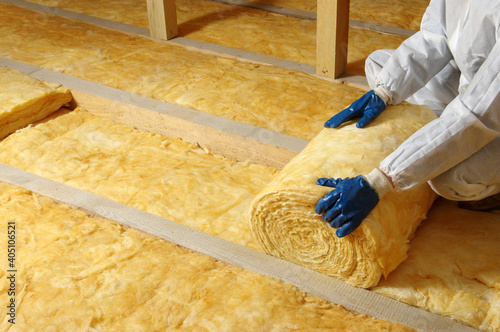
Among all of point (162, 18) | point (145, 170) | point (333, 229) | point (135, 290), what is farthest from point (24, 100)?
point (333, 229)

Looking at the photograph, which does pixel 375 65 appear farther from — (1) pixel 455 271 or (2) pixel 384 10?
(2) pixel 384 10

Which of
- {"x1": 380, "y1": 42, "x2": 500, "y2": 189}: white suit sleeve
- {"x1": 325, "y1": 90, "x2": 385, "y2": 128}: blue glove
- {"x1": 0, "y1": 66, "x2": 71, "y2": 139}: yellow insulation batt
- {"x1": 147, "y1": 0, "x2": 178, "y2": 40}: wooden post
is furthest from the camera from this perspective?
{"x1": 147, "y1": 0, "x2": 178, "y2": 40}: wooden post

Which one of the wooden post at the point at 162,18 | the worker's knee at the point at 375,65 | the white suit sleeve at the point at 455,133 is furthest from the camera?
the wooden post at the point at 162,18

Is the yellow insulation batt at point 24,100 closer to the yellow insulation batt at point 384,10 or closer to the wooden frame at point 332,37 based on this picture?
the wooden frame at point 332,37

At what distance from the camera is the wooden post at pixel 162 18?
5.25 m

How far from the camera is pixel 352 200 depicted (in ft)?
7.98

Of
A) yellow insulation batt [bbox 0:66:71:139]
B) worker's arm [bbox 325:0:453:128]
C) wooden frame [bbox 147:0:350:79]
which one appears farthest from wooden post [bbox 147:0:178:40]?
worker's arm [bbox 325:0:453:128]

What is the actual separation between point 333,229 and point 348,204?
0.20 meters

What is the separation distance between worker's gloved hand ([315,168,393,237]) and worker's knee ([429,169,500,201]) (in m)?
0.37

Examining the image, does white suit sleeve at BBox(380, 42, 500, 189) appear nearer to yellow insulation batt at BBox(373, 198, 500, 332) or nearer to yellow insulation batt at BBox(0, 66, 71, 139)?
yellow insulation batt at BBox(373, 198, 500, 332)

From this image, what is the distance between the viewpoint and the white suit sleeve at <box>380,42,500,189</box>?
242cm

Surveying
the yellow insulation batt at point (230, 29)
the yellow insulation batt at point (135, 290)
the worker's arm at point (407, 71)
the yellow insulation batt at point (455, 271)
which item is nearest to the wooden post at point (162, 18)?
the yellow insulation batt at point (230, 29)

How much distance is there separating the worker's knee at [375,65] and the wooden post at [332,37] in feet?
3.20

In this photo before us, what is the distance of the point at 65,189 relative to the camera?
3482 millimetres
